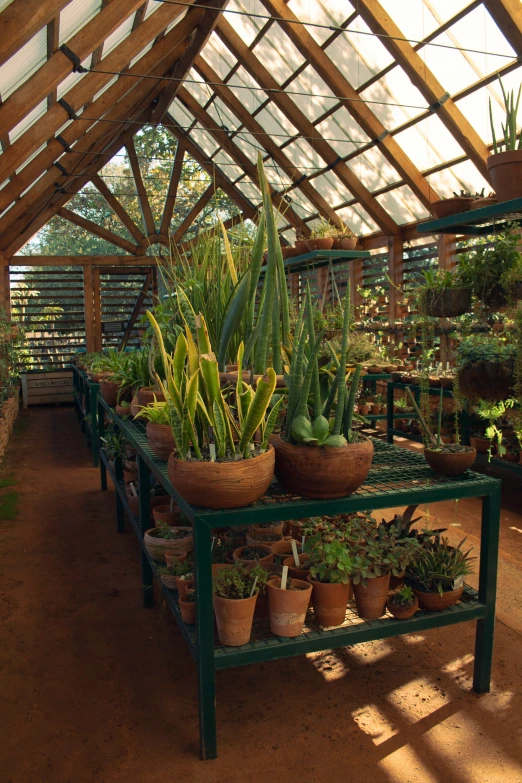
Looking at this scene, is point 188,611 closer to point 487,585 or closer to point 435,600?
point 435,600

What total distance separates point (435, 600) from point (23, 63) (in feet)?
15.9

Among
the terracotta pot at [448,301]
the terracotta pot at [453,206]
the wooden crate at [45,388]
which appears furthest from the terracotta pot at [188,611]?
the wooden crate at [45,388]

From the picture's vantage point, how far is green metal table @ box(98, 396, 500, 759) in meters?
1.83

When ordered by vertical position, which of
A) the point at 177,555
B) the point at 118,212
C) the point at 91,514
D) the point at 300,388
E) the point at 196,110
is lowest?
the point at 91,514

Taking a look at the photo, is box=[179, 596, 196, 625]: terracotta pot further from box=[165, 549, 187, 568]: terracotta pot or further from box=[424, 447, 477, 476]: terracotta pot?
box=[424, 447, 477, 476]: terracotta pot

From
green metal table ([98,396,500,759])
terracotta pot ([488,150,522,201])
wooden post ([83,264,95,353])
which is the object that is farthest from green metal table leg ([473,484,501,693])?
wooden post ([83,264,95,353])

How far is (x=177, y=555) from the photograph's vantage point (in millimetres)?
2525

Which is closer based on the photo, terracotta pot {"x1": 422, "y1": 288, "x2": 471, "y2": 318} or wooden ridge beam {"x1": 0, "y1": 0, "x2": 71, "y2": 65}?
wooden ridge beam {"x1": 0, "y1": 0, "x2": 71, "y2": 65}

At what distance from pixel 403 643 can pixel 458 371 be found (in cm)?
215

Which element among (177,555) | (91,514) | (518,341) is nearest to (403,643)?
(177,555)

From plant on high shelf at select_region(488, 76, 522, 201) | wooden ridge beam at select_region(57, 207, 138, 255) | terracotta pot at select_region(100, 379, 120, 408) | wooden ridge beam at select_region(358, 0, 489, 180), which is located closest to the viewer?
plant on high shelf at select_region(488, 76, 522, 201)

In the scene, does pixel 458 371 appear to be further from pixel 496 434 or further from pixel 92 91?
Answer: pixel 92 91

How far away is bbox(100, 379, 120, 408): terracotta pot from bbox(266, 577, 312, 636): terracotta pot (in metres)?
2.22

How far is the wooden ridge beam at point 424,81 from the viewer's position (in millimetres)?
6371
